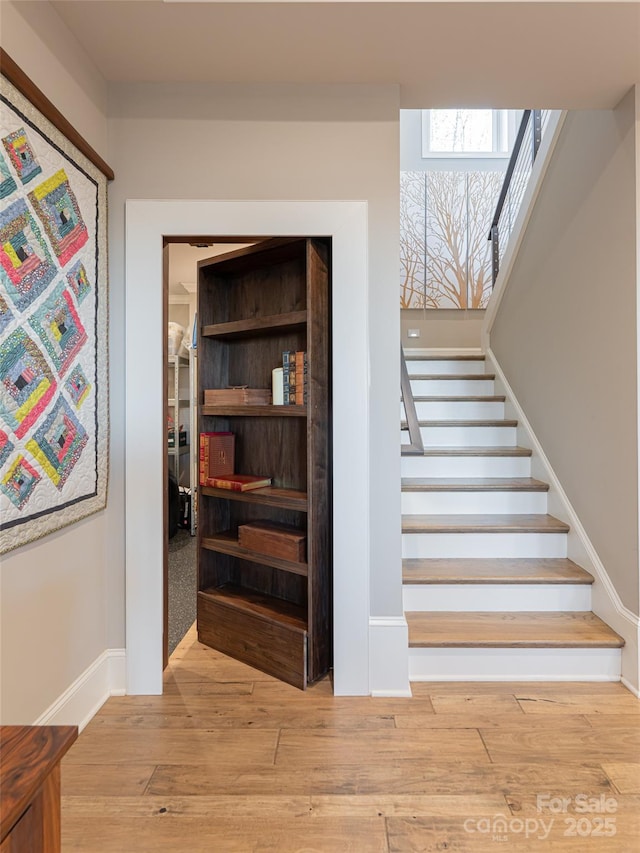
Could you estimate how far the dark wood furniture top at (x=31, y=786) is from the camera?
2.07 feet

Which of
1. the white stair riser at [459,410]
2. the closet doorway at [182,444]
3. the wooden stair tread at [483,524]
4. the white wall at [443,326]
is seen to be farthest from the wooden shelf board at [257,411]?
the white wall at [443,326]

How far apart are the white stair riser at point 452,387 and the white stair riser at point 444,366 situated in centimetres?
18

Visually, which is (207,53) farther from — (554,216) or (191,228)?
(554,216)

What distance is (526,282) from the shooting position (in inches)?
125

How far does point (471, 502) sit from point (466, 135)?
4.63 m

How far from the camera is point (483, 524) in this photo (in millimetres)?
2506

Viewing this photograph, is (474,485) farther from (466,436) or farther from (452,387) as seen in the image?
(452,387)

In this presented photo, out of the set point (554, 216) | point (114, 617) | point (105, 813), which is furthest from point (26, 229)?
point (554, 216)

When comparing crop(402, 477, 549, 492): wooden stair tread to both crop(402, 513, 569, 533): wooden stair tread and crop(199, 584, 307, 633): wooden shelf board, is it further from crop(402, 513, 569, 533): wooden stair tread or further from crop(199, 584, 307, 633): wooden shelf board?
crop(199, 584, 307, 633): wooden shelf board

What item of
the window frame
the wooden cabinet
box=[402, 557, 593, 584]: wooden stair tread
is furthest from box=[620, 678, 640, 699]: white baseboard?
the window frame

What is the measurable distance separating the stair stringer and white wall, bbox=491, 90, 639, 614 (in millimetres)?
45

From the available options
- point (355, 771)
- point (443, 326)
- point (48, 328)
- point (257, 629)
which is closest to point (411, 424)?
point (257, 629)

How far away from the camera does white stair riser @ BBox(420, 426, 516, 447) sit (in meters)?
3.25

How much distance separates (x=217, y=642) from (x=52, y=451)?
1.30 m
